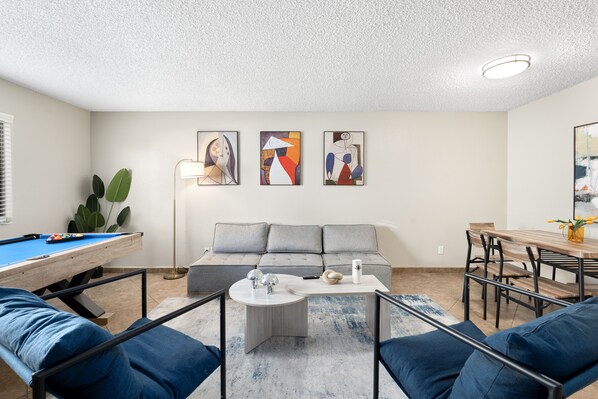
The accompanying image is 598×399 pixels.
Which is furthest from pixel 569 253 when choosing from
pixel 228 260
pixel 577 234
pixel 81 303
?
pixel 81 303

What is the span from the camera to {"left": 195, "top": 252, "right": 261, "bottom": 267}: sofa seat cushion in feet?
10.9

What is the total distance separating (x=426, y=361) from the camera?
4.06 ft

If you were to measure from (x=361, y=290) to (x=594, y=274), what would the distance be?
6.32 feet

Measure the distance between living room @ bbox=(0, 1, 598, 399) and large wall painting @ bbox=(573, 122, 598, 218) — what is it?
111 millimetres

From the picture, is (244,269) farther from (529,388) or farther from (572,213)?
(572,213)

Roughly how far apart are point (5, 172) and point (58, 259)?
1886 millimetres

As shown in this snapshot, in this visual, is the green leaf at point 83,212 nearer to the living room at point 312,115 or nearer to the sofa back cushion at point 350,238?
the living room at point 312,115

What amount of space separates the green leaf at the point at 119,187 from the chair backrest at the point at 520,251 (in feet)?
14.8

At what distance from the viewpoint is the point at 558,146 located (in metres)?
3.37

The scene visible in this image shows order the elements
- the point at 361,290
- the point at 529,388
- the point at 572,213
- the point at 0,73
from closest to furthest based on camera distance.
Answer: the point at 529,388
the point at 361,290
the point at 0,73
the point at 572,213

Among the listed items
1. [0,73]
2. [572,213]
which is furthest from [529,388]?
[0,73]

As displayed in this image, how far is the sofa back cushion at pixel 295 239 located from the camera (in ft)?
12.6

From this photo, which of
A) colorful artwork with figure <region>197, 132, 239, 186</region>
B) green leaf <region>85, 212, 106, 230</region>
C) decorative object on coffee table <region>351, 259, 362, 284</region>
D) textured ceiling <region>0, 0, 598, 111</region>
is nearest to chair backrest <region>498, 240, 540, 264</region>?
decorative object on coffee table <region>351, 259, 362, 284</region>

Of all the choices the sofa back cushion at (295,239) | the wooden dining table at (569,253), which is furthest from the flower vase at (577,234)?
the sofa back cushion at (295,239)
